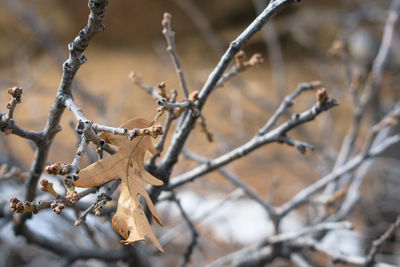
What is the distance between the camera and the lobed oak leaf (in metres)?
0.34

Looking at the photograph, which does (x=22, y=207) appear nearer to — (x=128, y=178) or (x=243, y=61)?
(x=128, y=178)

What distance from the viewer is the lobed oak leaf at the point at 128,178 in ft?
1.10

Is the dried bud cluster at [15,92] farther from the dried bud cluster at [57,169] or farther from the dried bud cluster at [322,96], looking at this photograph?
the dried bud cluster at [322,96]

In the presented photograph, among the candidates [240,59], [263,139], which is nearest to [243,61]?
[240,59]

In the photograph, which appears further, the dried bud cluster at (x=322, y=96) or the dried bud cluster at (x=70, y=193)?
the dried bud cluster at (x=322, y=96)

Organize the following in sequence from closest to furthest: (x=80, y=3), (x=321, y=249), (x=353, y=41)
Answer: (x=321, y=249), (x=353, y=41), (x=80, y=3)

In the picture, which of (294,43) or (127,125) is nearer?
(127,125)

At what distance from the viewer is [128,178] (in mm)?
377

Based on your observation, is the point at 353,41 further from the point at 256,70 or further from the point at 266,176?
the point at 256,70

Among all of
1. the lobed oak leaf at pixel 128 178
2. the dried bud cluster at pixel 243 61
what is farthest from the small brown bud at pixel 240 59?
the lobed oak leaf at pixel 128 178

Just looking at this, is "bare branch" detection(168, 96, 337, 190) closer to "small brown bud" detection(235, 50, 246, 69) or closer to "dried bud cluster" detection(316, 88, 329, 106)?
"dried bud cluster" detection(316, 88, 329, 106)

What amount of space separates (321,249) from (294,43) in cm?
445

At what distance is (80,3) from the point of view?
15.3 feet

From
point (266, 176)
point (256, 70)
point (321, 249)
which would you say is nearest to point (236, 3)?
point (256, 70)
